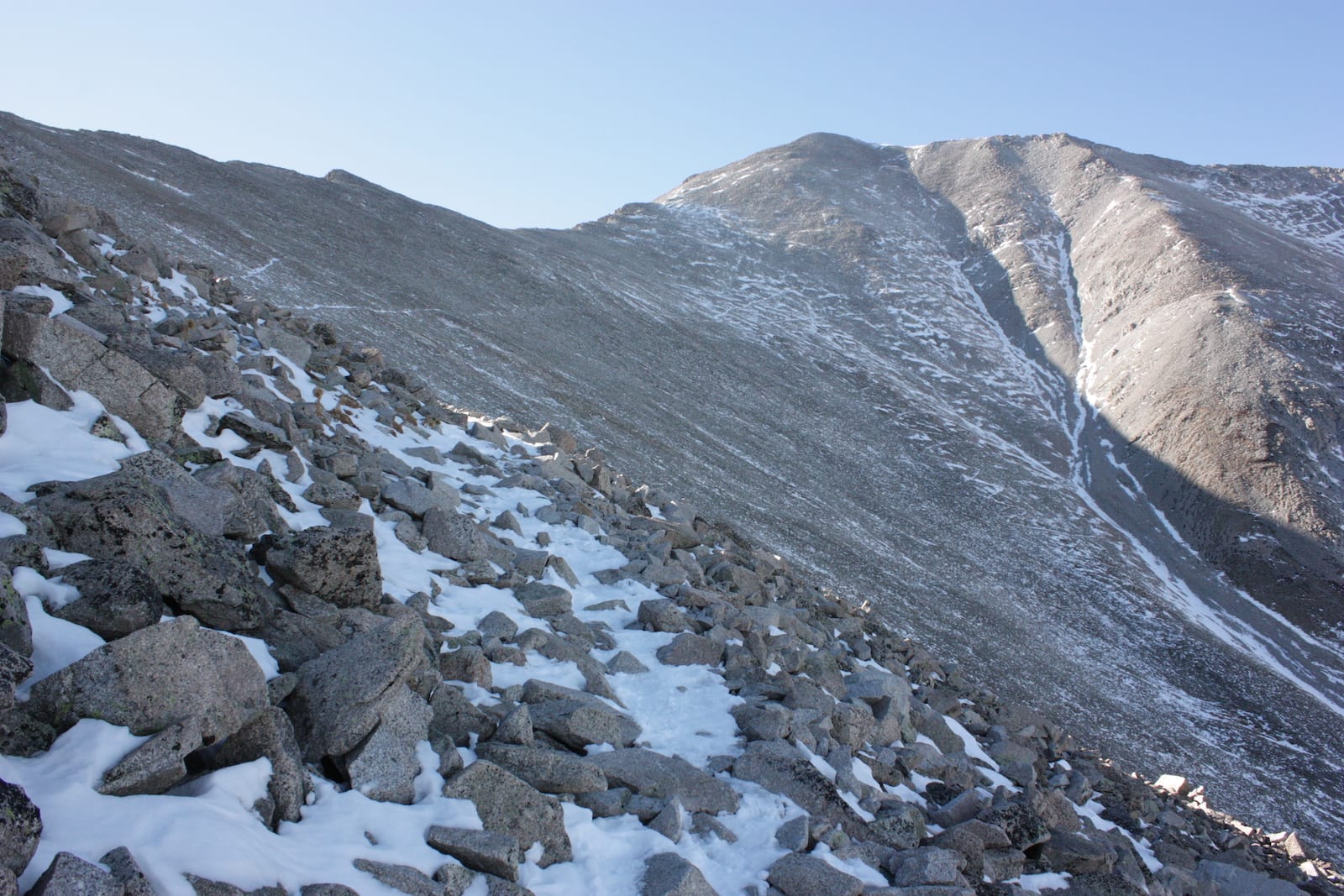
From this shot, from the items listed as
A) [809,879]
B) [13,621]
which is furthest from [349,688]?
[809,879]

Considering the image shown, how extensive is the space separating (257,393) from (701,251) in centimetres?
6522

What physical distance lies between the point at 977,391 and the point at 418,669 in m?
54.8

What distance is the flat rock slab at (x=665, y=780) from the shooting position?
6152 millimetres

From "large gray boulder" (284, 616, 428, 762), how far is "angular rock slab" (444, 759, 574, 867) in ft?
2.33

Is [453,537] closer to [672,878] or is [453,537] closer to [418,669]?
[418,669]

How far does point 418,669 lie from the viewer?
6.02 metres

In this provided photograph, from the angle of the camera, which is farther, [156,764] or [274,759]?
[274,759]

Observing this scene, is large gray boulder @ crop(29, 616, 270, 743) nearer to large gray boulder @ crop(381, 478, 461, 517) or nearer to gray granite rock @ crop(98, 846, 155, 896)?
gray granite rock @ crop(98, 846, 155, 896)

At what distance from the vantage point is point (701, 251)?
7188 cm

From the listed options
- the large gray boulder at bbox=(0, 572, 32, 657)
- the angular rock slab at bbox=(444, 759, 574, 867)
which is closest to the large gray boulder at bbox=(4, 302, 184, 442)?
the large gray boulder at bbox=(0, 572, 32, 657)

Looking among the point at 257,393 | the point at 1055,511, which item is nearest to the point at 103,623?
the point at 257,393

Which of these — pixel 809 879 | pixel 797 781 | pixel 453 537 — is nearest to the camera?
pixel 809 879

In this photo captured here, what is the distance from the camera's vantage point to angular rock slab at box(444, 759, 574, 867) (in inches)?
202

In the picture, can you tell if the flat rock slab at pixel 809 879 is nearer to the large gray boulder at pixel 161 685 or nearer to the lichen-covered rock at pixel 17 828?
the large gray boulder at pixel 161 685
